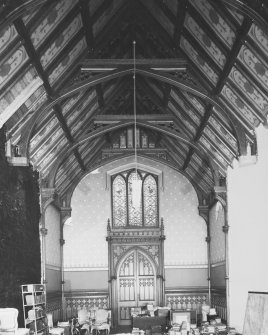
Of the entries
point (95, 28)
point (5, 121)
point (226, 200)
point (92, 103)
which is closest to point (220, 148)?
point (226, 200)

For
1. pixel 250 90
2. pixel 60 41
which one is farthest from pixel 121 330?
pixel 60 41

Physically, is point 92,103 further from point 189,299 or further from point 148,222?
point 189,299

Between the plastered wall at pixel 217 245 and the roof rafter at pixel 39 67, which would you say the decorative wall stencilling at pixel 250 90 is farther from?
the plastered wall at pixel 217 245

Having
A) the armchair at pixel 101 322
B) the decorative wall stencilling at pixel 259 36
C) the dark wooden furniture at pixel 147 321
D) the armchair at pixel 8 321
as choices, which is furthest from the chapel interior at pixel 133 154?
the dark wooden furniture at pixel 147 321

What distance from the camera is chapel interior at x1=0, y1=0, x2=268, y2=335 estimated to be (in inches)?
416

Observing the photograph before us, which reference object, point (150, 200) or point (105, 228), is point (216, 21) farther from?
point (105, 228)

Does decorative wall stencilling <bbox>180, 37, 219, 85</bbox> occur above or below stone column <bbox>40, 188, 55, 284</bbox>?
above

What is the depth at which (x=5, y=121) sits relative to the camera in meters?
11.1

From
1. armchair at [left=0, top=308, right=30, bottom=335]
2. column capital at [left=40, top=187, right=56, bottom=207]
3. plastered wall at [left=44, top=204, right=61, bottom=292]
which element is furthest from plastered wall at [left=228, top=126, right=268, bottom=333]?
plastered wall at [left=44, top=204, right=61, bottom=292]

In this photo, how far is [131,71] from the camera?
40.7 ft

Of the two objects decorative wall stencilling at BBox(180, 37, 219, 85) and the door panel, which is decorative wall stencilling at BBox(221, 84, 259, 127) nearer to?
decorative wall stencilling at BBox(180, 37, 219, 85)

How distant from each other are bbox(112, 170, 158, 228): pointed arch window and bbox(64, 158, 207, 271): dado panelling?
9.3 inches

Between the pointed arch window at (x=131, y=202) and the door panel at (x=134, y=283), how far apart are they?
101 centimetres

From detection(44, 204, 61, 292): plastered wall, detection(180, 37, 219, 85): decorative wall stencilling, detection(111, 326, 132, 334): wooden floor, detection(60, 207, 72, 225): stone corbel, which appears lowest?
detection(111, 326, 132, 334): wooden floor
